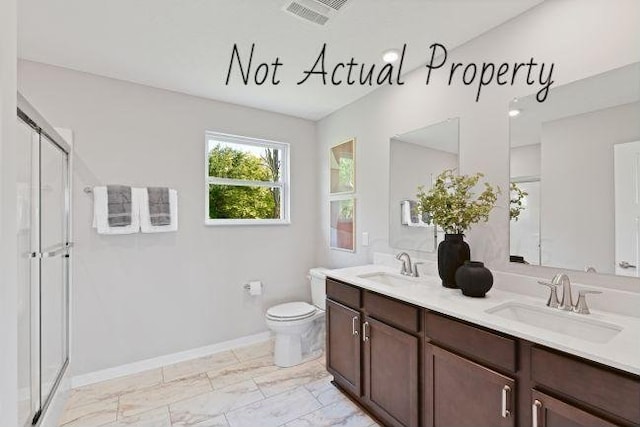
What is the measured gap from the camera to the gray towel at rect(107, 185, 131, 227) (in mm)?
2439

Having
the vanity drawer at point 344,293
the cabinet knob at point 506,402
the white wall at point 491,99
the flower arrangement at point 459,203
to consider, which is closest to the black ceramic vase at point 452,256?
the flower arrangement at point 459,203

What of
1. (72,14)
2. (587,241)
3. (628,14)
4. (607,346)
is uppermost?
(72,14)

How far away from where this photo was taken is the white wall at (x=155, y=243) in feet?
7.97

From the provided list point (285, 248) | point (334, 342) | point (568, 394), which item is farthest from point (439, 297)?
point (285, 248)

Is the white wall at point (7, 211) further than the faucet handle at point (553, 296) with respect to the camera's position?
No

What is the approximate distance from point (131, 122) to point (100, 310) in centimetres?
159

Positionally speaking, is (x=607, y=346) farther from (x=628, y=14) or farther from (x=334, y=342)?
(x=334, y=342)

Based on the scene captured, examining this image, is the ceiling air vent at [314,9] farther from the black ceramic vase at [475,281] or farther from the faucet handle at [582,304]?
the faucet handle at [582,304]

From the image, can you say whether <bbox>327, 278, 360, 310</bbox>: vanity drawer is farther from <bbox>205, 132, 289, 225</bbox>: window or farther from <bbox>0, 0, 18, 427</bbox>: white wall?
<bbox>0, 0, 18, 427</bbox>: white wall

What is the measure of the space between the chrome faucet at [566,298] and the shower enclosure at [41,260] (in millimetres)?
2549

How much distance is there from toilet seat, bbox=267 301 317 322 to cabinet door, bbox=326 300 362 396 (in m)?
0.41

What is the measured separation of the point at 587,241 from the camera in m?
1.52

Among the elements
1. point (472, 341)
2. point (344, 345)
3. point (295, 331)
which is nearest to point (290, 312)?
point (295, 331)

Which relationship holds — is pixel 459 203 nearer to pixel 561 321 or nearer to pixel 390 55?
pixel 561 321
